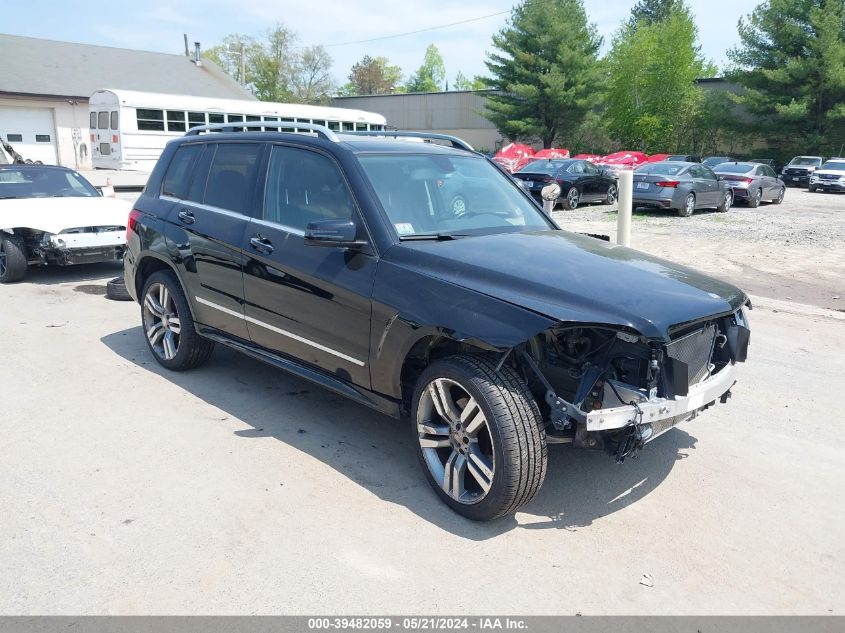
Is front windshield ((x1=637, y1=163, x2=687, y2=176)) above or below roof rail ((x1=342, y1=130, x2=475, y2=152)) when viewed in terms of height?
below

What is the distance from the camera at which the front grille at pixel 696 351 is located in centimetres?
353

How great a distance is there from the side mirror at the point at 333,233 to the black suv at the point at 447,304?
0.01 metres

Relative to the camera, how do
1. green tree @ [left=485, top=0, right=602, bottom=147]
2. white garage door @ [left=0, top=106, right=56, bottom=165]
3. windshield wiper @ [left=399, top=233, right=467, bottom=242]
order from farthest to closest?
1. green tree @ [left=485, top=0, right=602, bottom=147]
2. white garage door @ [left=0, top=106, right=56, bottom=165]
3. windshield wiper @ [left=399, top=233, right=467, bottom=242]

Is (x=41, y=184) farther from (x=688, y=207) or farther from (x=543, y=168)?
(x=688, y=207)

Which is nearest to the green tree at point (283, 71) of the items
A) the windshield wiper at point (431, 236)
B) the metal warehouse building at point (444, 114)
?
the metal warehouse building at point (444, 114)

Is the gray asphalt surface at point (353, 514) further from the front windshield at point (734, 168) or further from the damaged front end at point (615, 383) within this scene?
the front windshield at point (734, 168)

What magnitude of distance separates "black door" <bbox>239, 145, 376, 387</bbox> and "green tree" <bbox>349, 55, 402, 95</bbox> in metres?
88.7

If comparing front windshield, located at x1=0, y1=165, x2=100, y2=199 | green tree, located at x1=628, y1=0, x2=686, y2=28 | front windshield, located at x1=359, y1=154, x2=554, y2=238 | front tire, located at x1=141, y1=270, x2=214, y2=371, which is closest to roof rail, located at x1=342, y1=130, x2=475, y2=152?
front windshield, located at x1=359, y1=154, x2=554, y2=238

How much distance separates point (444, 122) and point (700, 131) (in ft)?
68.5

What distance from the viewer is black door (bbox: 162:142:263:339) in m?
4.86

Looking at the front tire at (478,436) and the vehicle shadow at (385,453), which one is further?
the vehicle shadow at (385,453)

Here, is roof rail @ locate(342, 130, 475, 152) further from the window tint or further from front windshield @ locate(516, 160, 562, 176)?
the window tint
